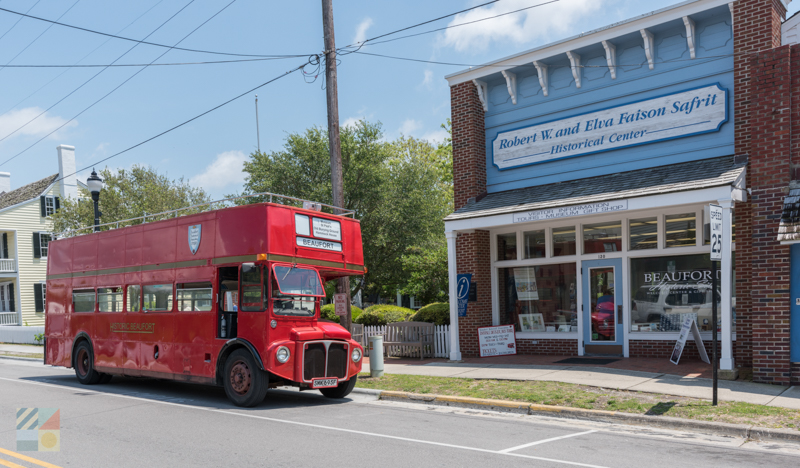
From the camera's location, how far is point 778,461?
656cm

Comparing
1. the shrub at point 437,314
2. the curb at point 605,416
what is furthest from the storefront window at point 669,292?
the shrub at point 437,314

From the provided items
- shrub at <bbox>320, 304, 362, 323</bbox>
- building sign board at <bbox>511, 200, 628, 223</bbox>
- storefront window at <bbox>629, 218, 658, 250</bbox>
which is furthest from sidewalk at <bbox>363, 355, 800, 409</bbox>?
shrub at <bbox>320, 304, 362, 323</bbox>

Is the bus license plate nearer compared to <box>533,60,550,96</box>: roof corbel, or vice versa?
the bus license plate

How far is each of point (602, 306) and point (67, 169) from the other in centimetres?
3562

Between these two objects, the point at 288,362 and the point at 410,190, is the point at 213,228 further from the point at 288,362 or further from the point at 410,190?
the point at 410,190

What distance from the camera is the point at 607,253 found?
1420 centimetres

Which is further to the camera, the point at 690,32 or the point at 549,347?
the point at 549,347

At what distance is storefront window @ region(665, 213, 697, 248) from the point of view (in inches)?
515

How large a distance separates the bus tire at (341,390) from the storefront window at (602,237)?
6.57 m

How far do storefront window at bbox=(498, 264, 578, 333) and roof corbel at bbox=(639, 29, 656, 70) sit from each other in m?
4.93

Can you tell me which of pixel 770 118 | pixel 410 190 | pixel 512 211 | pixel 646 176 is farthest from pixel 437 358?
pixel 410 190

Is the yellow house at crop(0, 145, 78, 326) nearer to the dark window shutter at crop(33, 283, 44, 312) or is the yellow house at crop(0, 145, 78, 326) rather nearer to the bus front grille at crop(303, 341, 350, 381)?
the dark window shutter at crop(33, 283, 44, 312)
